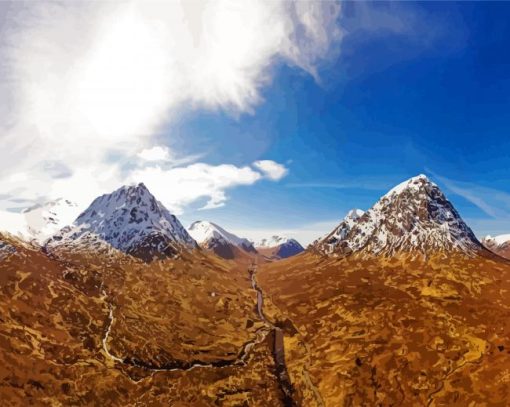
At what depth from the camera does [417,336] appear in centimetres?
14375

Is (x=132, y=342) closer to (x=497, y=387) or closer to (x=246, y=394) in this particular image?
(x=246, y=394)

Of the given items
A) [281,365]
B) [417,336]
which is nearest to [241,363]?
[281,365]

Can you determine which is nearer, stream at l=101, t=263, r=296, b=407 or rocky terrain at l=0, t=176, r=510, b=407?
rocky terrain at l=0, t=176, r=510, b=407

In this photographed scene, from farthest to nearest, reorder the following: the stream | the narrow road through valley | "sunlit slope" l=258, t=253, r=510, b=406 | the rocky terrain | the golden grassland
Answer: the stream, the narrow road through valley, the rocky terrain, the golden grassland, "sunlit slope" l=258, t=253, r=510, b=406

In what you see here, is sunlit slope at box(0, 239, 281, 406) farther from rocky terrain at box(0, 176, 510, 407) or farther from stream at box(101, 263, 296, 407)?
stream at box(101, 263, 296, 407)

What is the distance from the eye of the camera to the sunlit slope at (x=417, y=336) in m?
119

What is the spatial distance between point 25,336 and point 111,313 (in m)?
41.3

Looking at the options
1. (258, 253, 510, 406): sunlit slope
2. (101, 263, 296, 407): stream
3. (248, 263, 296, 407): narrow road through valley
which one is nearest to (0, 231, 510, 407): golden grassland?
(258, 253, 510, 406): sunlit slope

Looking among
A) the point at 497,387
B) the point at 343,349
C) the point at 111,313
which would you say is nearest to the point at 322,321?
the point at 343,349

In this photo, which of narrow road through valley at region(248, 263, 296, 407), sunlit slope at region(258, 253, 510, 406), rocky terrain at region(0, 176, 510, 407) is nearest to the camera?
sunlit slope at region(258, 253, 510, 406)

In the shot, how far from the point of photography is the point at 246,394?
128 metres

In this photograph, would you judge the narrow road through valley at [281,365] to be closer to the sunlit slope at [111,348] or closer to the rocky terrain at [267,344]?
the rocky terrain at [267,344]

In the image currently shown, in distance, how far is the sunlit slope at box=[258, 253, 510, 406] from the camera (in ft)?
391

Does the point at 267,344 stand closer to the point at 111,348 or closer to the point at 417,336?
the point at 417,336
